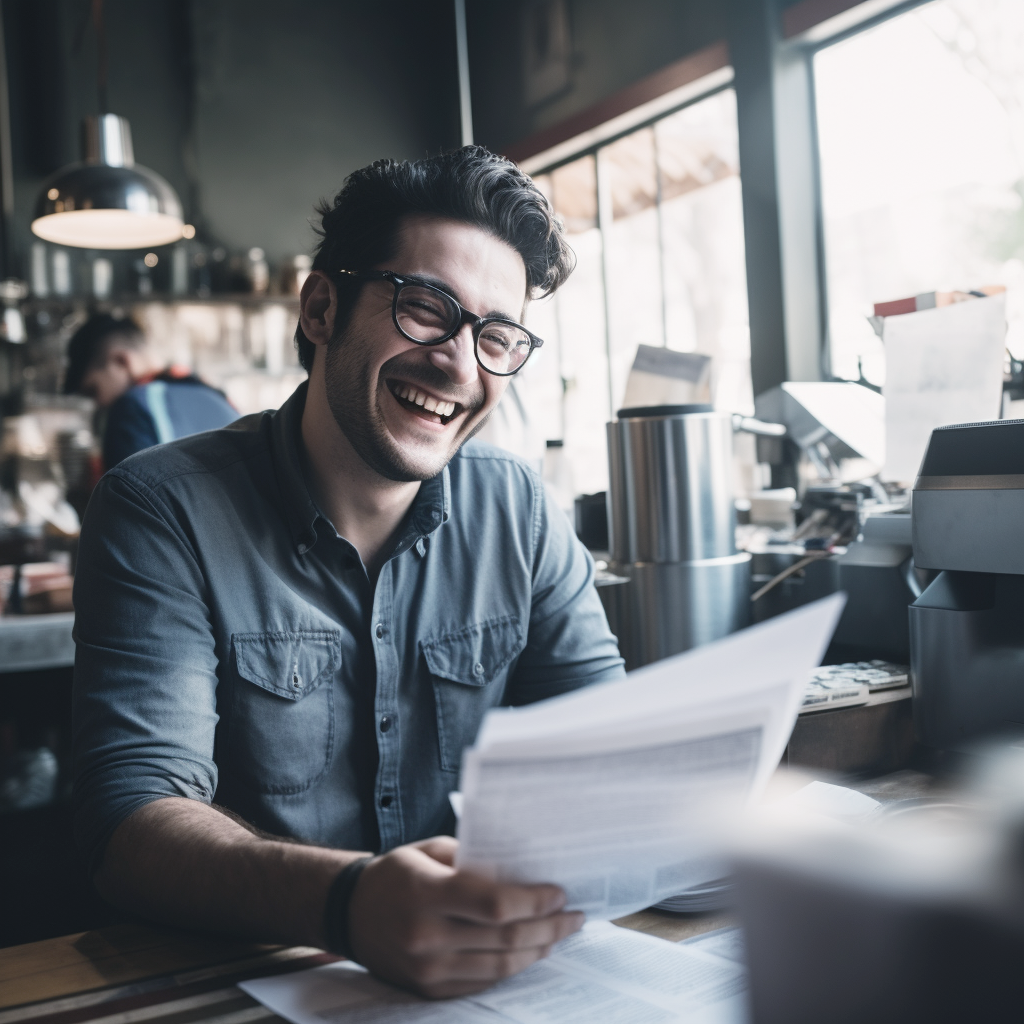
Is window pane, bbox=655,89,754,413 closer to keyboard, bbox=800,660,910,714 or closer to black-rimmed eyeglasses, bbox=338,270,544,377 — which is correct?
keyboard, bbox=800,660,910,714

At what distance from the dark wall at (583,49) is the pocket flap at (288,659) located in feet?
8.98

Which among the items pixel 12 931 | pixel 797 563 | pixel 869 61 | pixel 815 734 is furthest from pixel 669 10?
pixel 12 931

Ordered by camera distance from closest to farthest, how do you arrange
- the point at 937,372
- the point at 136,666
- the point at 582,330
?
the point at 136,666 < the point at 937,372 < the point at 582,330

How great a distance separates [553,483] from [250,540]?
1.22 metres

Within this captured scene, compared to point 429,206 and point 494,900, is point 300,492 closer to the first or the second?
point 429,206

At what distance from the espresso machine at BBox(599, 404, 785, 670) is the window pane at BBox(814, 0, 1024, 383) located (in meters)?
0.77

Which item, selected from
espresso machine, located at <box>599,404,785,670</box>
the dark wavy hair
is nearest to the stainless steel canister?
espresso machine, located at <box>599,404,785,670</box>

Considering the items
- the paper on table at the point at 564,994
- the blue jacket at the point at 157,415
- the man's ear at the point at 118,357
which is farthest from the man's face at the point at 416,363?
the man's ear at the point at 118,357

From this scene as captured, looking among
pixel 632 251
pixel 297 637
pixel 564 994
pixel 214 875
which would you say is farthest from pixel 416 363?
pixel 632 251

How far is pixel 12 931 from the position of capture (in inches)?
78.4

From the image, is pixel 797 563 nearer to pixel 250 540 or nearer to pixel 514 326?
pixel 514 326

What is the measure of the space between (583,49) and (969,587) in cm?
345

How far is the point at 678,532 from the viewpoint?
1.56 metres

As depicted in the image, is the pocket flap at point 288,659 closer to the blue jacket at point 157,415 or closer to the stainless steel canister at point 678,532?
the stainless steel canister at point 678,532
